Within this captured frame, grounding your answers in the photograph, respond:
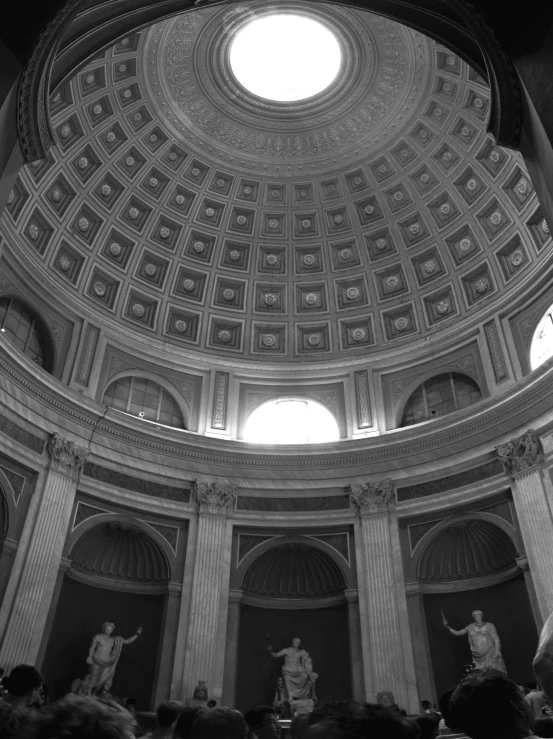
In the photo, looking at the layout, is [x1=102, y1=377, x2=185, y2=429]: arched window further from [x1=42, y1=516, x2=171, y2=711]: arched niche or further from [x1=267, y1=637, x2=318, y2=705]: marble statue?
[x1=267, y1=637, x2=318, y2=705]: marble statue

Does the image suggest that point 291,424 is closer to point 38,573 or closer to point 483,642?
point 483,642

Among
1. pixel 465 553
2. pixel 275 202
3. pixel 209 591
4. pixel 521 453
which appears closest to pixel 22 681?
pixel 209 591

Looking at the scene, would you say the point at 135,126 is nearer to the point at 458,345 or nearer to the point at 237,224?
the point at 237,224

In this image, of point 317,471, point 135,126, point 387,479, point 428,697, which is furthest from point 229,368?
point 428,697

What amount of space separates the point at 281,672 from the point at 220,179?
1539 cm

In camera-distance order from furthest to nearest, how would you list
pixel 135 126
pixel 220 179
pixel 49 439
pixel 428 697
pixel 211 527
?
pixel 220 179 → pixel 135 126 → pixel 211 527 → pixel 49 439 → pixel 428 697

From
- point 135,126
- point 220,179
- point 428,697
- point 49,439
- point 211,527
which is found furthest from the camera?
point 220,179

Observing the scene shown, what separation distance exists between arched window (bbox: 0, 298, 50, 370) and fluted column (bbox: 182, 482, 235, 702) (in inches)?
227

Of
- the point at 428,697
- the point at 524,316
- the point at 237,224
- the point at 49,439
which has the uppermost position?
the point at 237,224

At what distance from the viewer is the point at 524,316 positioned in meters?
17.5

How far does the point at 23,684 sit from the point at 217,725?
102 inches

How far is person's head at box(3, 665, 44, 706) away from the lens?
4562 mm

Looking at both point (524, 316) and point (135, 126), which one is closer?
point (524, 316)

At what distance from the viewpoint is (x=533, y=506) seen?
14453 mm
